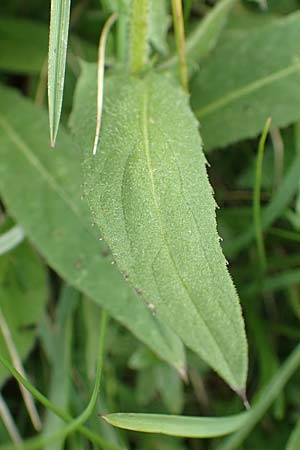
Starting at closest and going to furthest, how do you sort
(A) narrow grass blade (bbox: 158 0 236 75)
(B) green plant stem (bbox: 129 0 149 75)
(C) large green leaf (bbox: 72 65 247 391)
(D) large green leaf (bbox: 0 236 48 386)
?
(C) large green leaf (bbox: 72 65 247 391), (B) green plant stem (bbox: 129 0 149 75), (D) large green leaf (bbox: 0 236 48 386), (A) narrow grass blade (bbox: 158 0 236 75)

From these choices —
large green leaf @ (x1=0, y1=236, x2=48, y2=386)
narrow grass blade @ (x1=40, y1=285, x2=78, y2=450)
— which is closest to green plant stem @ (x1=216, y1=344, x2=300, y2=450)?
narrow grass blade @ (x1=40, y1=285, x2=78, y2=450)

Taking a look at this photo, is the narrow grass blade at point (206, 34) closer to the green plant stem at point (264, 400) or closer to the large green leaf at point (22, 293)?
the large green leaf at point (22, 293)

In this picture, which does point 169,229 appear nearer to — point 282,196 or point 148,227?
point 148,227

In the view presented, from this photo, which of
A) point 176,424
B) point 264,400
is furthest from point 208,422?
point 264,400

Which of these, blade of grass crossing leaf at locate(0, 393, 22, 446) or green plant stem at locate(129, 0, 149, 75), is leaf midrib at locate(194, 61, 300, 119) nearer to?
green plant stem at locate(129, 0, 149, 75)

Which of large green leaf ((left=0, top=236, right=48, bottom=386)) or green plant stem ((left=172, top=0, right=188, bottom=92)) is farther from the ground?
green plant stem ((left=172, top=0, right=188, bottom=92))

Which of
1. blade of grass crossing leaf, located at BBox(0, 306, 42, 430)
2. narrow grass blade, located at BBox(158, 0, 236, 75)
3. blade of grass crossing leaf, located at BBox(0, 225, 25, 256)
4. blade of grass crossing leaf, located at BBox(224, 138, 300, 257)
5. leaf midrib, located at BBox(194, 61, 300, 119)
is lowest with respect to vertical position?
blade of grass crossing leaf, located at BBox(224, 138, 300, 257)
